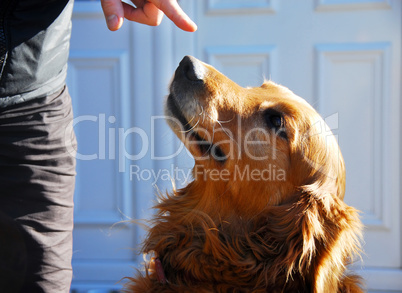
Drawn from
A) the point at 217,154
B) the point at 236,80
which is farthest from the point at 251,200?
the point at 236,80

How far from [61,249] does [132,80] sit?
1.81m

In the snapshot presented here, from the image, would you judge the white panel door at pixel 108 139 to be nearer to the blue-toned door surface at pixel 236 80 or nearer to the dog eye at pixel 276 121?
the blue-toned door surface at pixel 236 80

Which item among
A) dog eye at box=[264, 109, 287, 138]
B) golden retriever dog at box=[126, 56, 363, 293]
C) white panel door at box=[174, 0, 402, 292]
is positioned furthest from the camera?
white panel door at box=[174, 0, 402, 292]

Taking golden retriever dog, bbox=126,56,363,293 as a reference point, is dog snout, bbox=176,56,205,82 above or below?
above

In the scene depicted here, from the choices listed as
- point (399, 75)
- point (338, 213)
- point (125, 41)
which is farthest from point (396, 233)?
point (125, 41)

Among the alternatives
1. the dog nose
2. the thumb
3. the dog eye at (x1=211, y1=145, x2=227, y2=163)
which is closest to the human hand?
the thumb

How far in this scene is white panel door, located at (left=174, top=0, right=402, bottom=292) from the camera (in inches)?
122

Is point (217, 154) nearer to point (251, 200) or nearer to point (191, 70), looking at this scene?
point (251, 200)

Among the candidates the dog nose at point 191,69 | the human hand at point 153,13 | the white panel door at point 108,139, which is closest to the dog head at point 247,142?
the dog nose at point 191,69

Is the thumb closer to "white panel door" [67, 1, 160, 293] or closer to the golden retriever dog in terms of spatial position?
the golden retriever dog

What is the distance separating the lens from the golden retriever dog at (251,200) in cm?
175

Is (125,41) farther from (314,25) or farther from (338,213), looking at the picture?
(338,213)

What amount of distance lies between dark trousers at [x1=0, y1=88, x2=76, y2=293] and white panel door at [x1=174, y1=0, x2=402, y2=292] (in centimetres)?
152

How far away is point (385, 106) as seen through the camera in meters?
3.11
